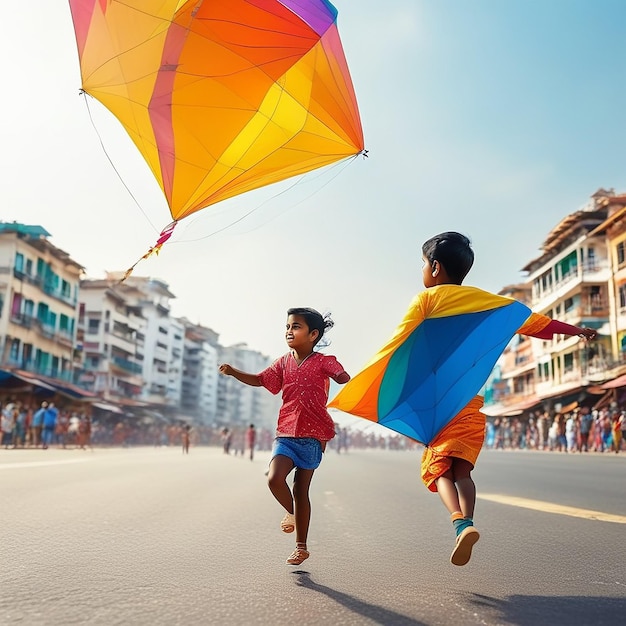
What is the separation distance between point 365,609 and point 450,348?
168 centimetres

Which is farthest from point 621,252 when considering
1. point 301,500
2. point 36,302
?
point 301,500

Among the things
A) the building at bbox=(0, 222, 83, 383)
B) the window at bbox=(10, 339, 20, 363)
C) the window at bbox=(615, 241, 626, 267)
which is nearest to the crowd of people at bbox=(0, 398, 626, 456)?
the window at bbox=(10, 339, 20, 363)

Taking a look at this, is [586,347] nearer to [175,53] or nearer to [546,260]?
[546,260]

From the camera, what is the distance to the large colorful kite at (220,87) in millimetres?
7496

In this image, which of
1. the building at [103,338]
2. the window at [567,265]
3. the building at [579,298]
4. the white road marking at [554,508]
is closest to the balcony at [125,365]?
the building at [103,338]

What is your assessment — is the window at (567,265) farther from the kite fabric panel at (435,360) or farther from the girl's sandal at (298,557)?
the girl's sandal at (298,557)

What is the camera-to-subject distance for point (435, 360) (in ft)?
15.1

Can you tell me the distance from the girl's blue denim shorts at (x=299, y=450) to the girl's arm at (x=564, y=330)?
153 cm

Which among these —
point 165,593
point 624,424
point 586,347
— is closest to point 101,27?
point 165,593

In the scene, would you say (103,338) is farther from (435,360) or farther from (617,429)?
(435,360)

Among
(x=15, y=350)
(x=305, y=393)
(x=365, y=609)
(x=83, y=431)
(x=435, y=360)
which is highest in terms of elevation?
(x=15, y=350)

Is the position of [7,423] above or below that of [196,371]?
below

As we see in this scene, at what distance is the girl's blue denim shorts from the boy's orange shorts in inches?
26.9

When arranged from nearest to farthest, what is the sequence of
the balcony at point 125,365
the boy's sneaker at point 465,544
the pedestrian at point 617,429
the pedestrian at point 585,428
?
the boy's sneaker at point 465,544
the pedestrian at point 617,429
the pedestrian at point 585,428
the balcony at point 125,365
